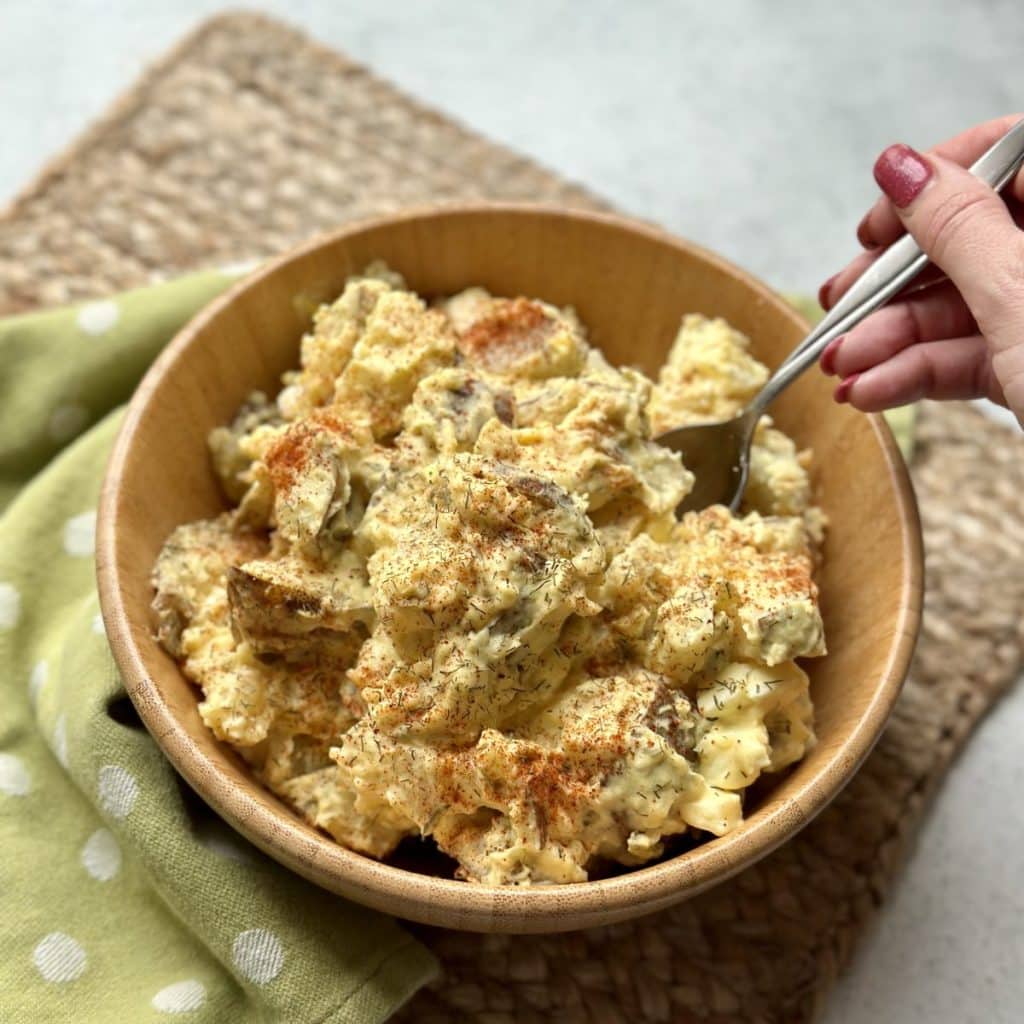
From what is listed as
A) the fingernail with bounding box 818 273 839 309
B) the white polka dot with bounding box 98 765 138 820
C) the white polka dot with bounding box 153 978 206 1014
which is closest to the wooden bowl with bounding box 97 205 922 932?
the fingernail with bounding box 818 273 839 309

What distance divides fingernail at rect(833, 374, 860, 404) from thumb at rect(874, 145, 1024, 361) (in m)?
0.18

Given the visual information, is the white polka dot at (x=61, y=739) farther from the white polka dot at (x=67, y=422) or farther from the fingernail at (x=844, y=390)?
the fingernail at (x=844, y=390)

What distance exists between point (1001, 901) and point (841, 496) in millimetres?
648

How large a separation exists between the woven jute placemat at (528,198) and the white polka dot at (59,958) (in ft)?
1.35

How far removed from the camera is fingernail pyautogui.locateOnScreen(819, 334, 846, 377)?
1.57 metres

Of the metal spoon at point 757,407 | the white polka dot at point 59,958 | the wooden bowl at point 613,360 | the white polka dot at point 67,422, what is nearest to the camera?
the wooden bowl at point 613,360

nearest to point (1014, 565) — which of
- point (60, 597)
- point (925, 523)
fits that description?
point (925, 523)

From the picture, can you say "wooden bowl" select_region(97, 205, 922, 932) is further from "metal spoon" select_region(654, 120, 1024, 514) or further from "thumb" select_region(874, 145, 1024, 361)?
"thumb" select_region(874, 145, 1024, 361)

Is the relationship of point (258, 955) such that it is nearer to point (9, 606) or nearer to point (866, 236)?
point (9, 606)

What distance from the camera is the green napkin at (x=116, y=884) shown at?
141cm

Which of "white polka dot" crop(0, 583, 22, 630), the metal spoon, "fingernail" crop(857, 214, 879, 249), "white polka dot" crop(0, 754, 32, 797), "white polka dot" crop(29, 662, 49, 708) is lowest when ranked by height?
"white polka dot" crop(0, 754, 32, 797)

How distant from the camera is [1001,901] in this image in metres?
1.74

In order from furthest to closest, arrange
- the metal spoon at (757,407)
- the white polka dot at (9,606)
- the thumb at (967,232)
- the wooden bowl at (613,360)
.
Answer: the white polka dot at (9,606)
the metal spoon at (757,407)
the thumb at (967,232)
the wooden bowl at (613,360)

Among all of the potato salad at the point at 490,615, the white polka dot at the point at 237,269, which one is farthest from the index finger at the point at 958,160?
the white polka dot at the point at 237,269
